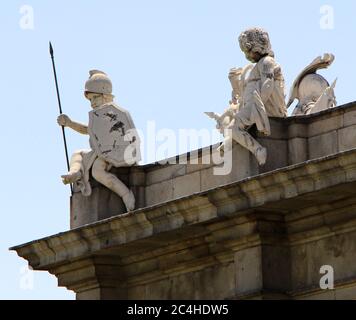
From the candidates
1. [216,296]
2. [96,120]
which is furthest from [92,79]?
[216,296]

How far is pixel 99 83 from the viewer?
6656 cm

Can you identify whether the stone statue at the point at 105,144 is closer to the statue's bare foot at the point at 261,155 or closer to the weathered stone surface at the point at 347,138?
the statue's bare foot at the point at 261,155

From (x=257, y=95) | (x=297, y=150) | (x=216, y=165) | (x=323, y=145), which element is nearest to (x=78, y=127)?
(x=216, y=165)

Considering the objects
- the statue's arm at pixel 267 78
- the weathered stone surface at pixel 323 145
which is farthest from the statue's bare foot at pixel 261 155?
the statue's arm at pixel 267 78

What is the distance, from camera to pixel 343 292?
61.7 metres

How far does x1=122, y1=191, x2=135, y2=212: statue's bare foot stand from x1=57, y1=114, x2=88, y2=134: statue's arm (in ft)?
5.66

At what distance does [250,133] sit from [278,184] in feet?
5.46

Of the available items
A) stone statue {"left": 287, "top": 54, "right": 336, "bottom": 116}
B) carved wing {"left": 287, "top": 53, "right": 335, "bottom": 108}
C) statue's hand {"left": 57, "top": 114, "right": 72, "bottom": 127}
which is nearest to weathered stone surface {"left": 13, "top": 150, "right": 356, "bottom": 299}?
statue's hand {"left": 57, "top": 114, "right": 72, "bottom": 127}

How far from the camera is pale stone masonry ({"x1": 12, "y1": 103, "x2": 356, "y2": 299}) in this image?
61.6 m

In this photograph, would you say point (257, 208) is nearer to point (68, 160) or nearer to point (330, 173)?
point (330, 173)

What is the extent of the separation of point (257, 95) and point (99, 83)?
4.55 metres

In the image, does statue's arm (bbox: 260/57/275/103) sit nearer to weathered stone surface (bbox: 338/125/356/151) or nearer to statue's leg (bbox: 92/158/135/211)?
weathered stone surface (bbox: 338/125/356/151)

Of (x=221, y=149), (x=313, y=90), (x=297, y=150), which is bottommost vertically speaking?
(x=297, y=150)

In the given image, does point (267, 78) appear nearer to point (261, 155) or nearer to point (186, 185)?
point (261, 155)
